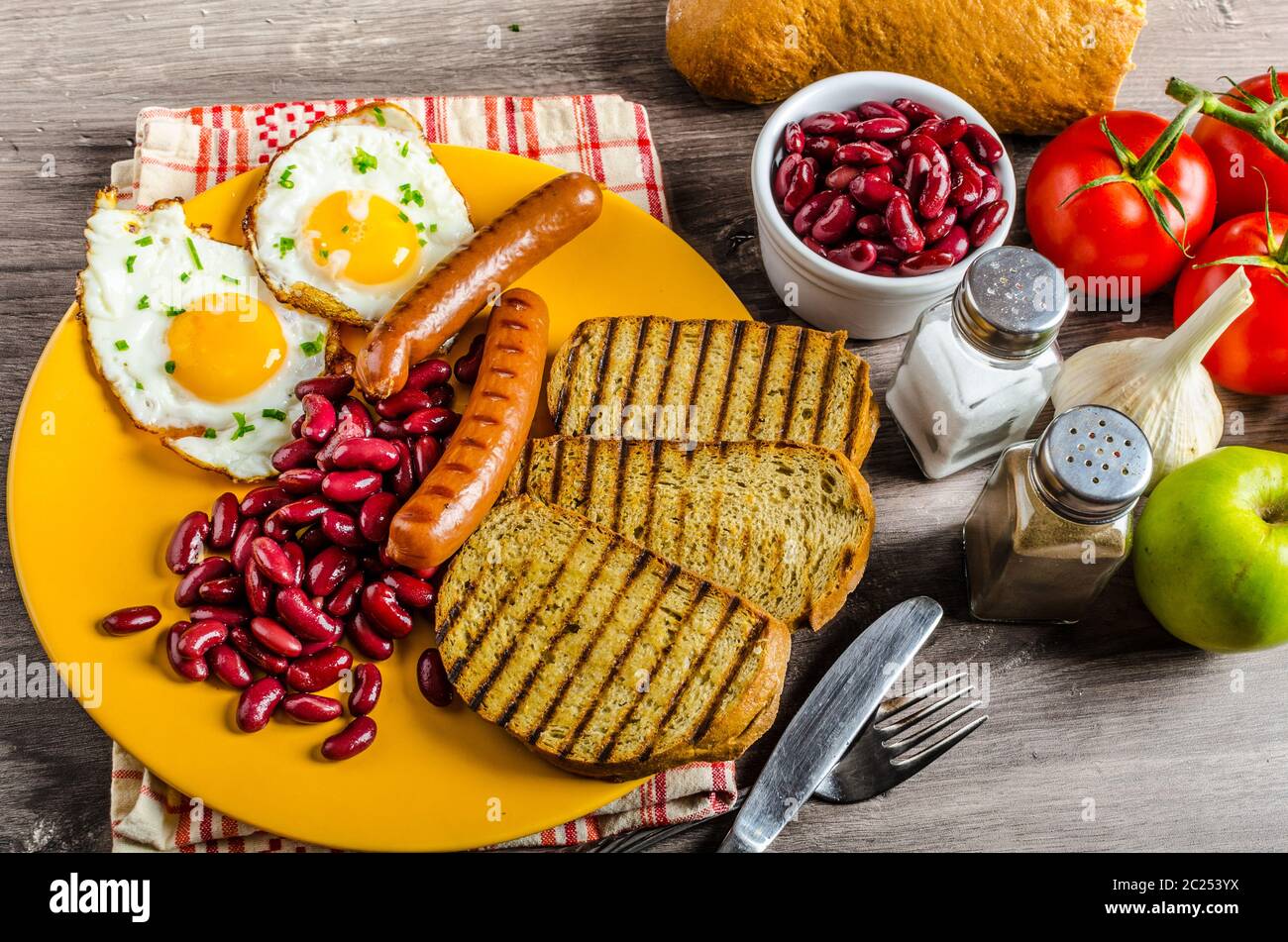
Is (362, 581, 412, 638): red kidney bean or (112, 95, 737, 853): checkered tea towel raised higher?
(112, 95, 737, 853): checkered tea towel

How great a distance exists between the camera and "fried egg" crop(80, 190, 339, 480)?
3.01m

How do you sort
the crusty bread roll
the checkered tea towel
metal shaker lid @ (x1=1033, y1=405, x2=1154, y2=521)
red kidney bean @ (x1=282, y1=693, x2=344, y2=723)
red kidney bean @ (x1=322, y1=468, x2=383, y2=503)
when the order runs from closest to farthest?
metal shaker lid @ (x1=1033, y1=405, x2=1154, y2=521), red kidney bean @ (x1=282, y1=693, x2=344, y2=723), red kidney bean @ (x1=322, y1=468, x2=383, y2=503), the crusty bread roll, the checkered tea towel

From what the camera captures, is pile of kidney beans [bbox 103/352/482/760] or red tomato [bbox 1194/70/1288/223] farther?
red tomato [bbox 1194/70/1288/223]

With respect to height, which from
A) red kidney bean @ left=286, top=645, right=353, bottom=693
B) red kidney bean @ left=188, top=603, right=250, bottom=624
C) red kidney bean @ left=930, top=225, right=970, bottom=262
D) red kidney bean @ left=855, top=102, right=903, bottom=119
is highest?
red kidney bean @ left=855, top=102, right=903, bottom=119

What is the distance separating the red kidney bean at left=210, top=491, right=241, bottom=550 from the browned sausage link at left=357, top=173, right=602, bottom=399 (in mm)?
511

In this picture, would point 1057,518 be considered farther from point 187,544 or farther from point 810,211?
point 187,544

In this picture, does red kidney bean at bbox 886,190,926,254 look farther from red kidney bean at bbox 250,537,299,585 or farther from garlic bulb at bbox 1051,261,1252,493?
red kidney bean at bbox 250,537,299,585

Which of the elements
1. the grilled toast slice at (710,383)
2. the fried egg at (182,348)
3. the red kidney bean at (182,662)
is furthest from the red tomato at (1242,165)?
the red kidney bean at (182,662)

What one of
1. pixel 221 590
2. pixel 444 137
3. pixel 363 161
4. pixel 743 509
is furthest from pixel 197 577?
pixel 444 137

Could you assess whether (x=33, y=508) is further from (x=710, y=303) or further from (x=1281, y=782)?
(x=1281, y=782)

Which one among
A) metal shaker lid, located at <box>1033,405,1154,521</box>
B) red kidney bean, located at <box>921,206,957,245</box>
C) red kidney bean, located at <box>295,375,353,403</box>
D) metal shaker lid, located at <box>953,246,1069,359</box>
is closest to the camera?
metal shaker lid, located at <box>1033,405,1154,521</box>

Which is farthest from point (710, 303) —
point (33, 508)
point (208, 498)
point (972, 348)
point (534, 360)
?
point (33, 508)

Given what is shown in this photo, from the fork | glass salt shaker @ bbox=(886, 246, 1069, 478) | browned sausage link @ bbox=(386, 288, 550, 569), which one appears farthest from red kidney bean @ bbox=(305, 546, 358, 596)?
glass salt shaker @ bbox=(886, 246, 1069, 478)

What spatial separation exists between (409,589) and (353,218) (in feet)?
3.77
